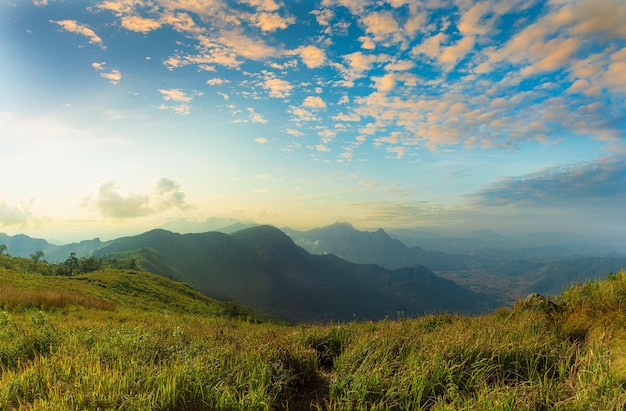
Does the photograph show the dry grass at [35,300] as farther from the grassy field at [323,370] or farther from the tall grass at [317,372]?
the tall grass at [317,372]

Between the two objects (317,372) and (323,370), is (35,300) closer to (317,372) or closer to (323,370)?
(323,370)

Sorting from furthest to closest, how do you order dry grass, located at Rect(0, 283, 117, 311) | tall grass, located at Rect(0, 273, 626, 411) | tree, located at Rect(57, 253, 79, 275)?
tree, located at Rect(57, 253, 79, 275) → dry grass, located at Rect(0, 283, 117, 311) → tall grass, located at Rect(0, 273, 626, 411)

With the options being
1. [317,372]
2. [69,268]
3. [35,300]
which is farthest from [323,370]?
[69,268]

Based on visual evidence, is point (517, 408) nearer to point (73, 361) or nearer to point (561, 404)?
point (561, 404)

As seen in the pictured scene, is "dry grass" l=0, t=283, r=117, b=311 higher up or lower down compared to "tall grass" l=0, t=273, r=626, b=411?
lower down

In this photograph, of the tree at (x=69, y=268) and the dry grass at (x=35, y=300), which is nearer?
the dry grass at (x=35, y=300)

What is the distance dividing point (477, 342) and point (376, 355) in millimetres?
2448

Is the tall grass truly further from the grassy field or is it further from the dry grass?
the dry grass

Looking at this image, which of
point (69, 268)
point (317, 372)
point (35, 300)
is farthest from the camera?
point (69, 268)

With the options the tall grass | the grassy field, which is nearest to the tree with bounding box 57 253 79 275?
the grassy field

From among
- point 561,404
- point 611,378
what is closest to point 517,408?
point 561,404

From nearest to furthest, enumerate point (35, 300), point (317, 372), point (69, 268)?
1. point (317, 372)
2. point (35, 300)
3. point (69, 268)

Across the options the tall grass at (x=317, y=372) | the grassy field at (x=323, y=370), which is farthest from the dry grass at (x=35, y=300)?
the tall grass at (x=317, y=372)

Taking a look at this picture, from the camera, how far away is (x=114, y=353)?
22.3 ft
